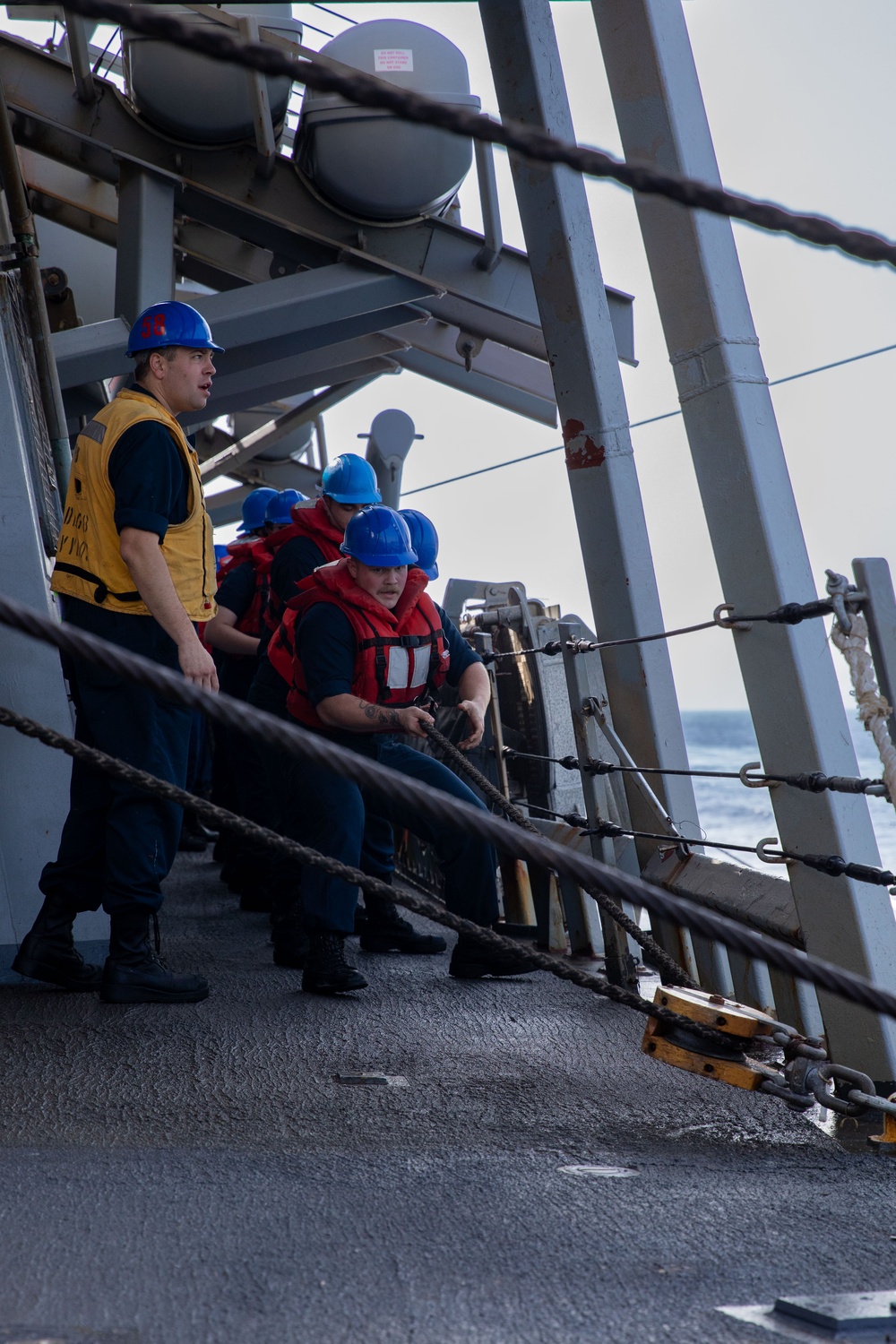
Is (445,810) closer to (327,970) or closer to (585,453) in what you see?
(327,970)

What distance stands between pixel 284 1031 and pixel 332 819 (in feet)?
2.84

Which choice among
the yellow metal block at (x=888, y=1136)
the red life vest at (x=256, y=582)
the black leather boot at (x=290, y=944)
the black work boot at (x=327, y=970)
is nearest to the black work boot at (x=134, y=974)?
the black work boot at (x=327, y=970)

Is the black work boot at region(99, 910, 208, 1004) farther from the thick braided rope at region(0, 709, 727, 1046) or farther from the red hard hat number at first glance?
the red hard hat number

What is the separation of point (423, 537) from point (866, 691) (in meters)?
3.84

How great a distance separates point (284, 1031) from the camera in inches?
129

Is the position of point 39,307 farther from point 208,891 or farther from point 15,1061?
point 15,1061

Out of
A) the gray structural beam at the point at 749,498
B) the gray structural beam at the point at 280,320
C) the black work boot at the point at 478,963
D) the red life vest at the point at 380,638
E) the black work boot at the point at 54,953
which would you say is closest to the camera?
the gray structural beam at the point at 749,498

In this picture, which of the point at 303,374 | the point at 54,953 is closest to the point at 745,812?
the point at 303,374

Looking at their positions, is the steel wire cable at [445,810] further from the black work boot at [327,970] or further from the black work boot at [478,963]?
the black work boot at [478,963]

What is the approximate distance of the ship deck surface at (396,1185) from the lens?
1.63 metres

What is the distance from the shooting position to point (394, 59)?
24.8 ft

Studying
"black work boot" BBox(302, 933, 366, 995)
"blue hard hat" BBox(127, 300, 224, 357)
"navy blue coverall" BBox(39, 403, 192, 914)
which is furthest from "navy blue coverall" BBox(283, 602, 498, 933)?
"blue hard hat" BBox(127, 300, 224, 357)

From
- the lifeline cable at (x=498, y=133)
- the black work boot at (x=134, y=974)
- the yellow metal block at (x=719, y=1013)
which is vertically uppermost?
the lifeline cable at (x=498, y=133)

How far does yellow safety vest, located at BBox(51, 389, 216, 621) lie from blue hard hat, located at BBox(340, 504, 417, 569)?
68cm
